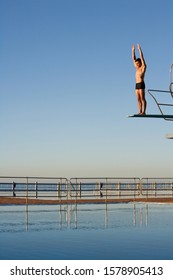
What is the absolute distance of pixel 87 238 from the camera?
14.6 m

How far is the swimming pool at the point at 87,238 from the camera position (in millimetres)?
11891

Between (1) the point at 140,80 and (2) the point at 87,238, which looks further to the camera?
(2) the point at 87,238

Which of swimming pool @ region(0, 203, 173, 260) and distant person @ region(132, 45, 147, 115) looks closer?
swimming pool @ region(0, 203, 173, 260)

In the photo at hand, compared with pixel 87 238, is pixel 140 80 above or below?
above

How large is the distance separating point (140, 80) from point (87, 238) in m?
3.73

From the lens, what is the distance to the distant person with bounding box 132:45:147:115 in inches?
528

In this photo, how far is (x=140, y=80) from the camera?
1357 cm

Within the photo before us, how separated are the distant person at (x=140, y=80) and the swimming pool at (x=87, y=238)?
2.86 metres

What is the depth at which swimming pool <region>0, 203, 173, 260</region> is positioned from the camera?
39.0ft

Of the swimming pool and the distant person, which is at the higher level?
the distant person

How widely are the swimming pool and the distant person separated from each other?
286 cm
